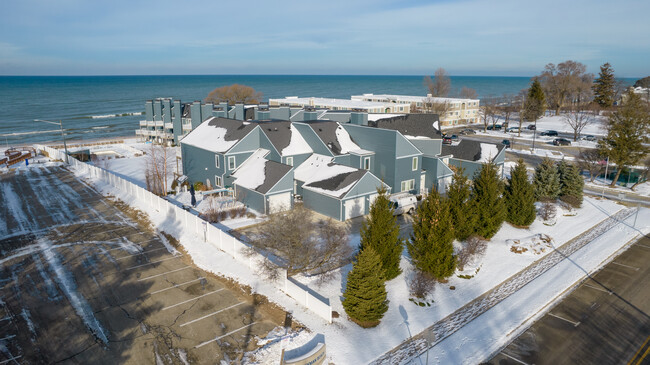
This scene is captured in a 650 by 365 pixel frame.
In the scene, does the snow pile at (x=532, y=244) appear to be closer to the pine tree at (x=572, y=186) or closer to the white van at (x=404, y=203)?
Result: the white van at (x=404, y=203)

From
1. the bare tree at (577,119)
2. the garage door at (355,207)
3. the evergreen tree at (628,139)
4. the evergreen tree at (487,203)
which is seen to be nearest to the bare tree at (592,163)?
the evergreen tree at (628,139)

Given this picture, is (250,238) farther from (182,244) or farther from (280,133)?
(280,133)

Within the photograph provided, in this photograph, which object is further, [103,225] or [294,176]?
[294,176]

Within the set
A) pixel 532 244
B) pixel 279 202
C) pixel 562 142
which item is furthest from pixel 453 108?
pixel 279 202

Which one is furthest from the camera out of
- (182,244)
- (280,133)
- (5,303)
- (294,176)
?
(280,133)

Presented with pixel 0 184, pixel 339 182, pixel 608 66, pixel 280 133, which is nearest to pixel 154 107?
pixel 0 184

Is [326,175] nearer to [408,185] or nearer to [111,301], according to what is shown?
[408,185]

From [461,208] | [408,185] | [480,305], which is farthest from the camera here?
[408,185]
